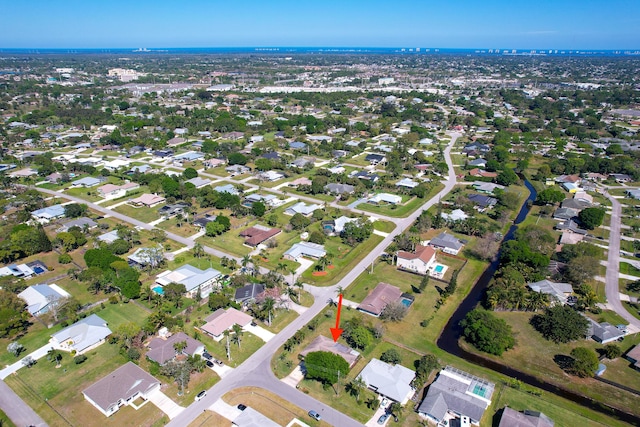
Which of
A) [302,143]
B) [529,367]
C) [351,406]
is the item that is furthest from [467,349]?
[302,143]

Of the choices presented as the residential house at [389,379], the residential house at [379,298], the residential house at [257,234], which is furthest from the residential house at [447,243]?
the residential house at [389,379]

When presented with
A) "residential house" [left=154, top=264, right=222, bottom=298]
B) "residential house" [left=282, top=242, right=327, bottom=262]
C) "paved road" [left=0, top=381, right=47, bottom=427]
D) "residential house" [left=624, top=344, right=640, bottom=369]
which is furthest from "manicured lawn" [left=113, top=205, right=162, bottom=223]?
"residential house" [left=624, top=344, right=640, bottom=369]

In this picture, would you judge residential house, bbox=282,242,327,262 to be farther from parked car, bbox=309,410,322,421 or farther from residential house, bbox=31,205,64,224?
residential house, bbox=31,205,64,224

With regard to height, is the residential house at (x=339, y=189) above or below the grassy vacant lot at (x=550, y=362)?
above

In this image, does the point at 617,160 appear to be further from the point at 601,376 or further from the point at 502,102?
the point at 502,102

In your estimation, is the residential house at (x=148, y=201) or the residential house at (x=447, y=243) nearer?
the residential house at (x=447, y=243)

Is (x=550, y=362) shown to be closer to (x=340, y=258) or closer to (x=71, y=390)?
(x=340, y=258)

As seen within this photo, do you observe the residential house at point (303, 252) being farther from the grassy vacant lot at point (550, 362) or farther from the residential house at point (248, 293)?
the grassy vacant lot at point (550, 362)
